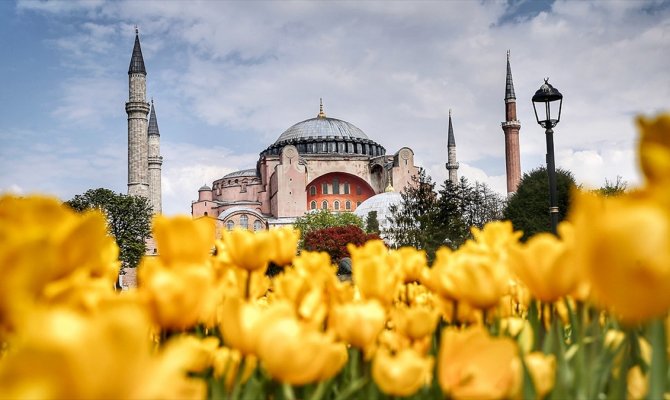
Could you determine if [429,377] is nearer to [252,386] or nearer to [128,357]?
[252,386]

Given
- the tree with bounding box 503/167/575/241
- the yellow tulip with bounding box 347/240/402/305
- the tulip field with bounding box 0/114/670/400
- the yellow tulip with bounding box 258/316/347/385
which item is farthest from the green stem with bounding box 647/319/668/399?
the tree with bounding box 503/167/575/241

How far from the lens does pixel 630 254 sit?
60cm

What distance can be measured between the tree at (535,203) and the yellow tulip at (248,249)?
2570 centimetres

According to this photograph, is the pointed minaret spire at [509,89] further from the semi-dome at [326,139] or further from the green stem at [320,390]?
the green stem at [320,390]

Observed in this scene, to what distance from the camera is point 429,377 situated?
3.45 ft

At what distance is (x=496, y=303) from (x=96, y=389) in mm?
804

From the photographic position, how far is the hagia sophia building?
136 feet

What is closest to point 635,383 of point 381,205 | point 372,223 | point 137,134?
point 372,223

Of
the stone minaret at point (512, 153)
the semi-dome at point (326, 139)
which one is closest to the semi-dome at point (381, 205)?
the stone minaret at point (512, 153)

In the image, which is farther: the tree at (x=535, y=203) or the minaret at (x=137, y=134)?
the minaret at (x=137, y=134)

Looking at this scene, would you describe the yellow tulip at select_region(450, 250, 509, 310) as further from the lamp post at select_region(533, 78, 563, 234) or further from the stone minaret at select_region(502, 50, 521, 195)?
the stone minaret at select_region(502, 50, 521, 195)

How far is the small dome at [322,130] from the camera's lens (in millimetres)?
55625

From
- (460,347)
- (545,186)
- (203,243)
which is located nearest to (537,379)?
(460,347)

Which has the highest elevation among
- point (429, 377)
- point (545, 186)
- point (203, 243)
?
point (545, 186)
